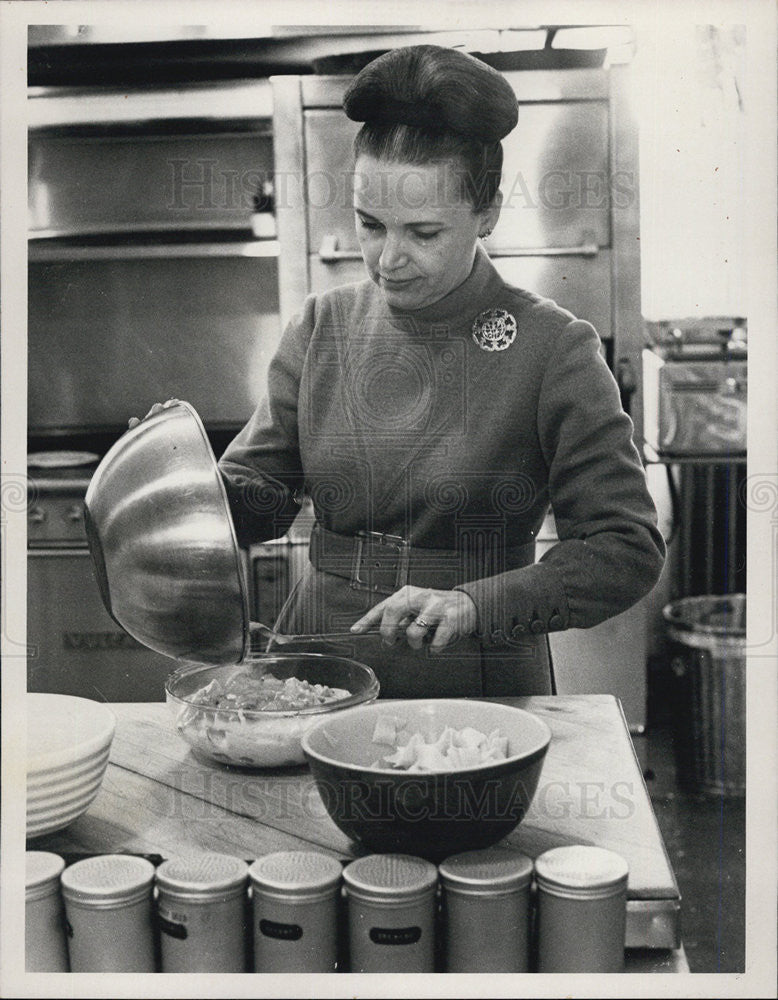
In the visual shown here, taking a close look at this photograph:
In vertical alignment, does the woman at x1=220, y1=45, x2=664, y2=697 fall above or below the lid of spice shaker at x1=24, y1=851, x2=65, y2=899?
above

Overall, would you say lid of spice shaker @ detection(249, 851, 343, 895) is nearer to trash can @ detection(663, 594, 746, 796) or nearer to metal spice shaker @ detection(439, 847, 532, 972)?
metal spice shaker @ detection(439, 847, 532, 972)

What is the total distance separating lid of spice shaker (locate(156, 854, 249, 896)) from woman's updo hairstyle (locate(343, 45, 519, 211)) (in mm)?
803

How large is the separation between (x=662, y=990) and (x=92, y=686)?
0.75 meters

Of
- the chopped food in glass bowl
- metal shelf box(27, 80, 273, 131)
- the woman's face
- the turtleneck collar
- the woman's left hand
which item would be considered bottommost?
the chopped food in glass bowl

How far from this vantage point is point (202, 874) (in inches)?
36.4

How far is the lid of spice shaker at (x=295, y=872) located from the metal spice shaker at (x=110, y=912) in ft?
0.34

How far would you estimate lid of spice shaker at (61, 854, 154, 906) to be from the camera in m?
0.92

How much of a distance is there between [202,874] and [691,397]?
1306mm

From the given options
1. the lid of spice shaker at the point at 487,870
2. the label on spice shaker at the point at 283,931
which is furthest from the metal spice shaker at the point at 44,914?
the lid of spice shaker at the point at 487,870

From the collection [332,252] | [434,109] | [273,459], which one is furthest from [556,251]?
[273,459]

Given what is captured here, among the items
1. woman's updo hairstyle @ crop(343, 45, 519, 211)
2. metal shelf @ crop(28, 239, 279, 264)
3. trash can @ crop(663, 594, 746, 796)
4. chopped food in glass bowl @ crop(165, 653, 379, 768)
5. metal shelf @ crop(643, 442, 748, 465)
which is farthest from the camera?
trash can @ crop(663, 594, 746, 796)

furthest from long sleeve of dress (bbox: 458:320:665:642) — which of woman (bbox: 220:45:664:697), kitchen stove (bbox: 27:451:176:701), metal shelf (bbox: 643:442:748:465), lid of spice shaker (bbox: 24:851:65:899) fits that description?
lid of spice shaker (bbox: 24:851:65:899)

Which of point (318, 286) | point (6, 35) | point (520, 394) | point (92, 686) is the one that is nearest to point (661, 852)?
point (520, 394)

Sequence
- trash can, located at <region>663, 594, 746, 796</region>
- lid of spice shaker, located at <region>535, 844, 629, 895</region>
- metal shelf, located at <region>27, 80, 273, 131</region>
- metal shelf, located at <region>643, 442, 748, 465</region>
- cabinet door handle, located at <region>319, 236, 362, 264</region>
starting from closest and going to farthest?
1. lid of spice shaker, located at <region>535, 844, 629, 895</region>
2. cabinet door handle, located at <region>319, 236, 362, 264</region>
3. metal shelf, located at <region>643, 442, 748, 465</region>
4. metal shelf, located at <region>27, 80, 273, 131</region>
5. trash can, located at <region>663, 594, 746, 796</region>
